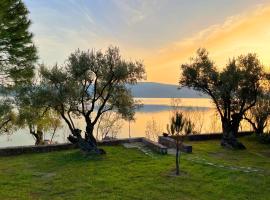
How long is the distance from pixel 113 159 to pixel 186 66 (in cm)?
1571

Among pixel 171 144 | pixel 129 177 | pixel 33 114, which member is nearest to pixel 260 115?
pixel 171 144

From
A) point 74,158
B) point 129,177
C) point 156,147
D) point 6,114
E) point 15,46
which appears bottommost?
point 129,177

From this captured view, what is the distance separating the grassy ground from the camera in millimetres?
17141

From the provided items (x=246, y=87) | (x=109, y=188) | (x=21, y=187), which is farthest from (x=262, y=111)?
(x=21, y=187)

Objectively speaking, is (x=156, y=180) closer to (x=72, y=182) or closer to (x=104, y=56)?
(x=72, y=182)

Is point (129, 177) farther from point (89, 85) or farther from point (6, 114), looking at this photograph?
point (6, 114)

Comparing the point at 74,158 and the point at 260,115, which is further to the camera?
the point at 260,115

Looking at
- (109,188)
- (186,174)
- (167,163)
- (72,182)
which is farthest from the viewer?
(167,163)

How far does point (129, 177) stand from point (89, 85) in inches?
404

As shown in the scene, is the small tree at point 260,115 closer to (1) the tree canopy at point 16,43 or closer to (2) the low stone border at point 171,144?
(2) the low stone border at point 171,144

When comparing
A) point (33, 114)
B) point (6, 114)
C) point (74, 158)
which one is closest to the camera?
point (74, 158)

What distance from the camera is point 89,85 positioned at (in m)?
27.9

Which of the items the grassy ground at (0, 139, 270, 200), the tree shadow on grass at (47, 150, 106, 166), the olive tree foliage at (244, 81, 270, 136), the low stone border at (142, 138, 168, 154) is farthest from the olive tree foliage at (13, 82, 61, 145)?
the olive tree foliage at (244, 81, 270, 136)

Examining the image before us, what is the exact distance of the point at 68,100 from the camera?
2666 cm
